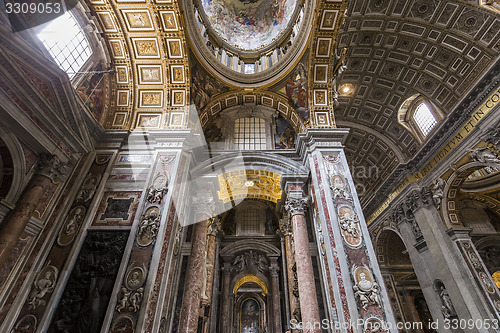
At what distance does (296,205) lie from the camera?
9.89 metres

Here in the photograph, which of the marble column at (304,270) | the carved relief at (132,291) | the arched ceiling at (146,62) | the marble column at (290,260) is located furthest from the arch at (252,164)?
the carved relief at (132,291)

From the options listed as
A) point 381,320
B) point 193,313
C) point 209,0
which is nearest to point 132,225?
point 193,313

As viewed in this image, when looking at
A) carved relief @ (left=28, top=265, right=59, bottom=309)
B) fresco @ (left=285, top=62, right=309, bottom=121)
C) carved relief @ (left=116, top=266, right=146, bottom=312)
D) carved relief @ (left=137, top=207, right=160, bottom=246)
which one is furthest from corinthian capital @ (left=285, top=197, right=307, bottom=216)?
carved relief @ (left=28, top=265, right=59, bottom=309)

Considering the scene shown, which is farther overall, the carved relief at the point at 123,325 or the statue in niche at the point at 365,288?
the statue in niche at the point at 365,288

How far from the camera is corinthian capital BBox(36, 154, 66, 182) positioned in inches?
258

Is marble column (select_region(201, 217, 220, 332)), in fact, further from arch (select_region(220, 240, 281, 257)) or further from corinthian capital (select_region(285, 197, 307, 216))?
corinthian capital (select_region(285, 197, 307, 216))

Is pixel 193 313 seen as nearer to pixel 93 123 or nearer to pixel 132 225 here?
pixel 132 225

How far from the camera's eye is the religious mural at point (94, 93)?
8.46 m

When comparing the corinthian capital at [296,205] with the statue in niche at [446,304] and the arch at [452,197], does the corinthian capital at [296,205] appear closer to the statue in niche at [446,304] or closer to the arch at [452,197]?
the arch at [452,197]

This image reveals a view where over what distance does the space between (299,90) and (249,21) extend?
740 centimetres

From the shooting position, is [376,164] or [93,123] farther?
[376,164]

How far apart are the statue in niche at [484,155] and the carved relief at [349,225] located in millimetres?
6168

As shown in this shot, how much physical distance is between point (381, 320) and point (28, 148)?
1063 cm

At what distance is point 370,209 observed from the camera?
17047mm
